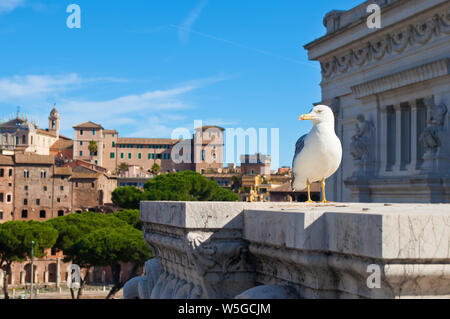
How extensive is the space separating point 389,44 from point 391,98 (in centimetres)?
174

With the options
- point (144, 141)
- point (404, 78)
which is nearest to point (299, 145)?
point (404, 78)

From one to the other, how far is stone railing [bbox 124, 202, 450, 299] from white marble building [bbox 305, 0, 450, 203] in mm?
12057

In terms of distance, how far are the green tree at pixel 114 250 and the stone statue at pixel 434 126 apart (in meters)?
29.8

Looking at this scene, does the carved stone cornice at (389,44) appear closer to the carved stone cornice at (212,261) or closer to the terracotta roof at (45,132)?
the carved stone cornice at (212,261)

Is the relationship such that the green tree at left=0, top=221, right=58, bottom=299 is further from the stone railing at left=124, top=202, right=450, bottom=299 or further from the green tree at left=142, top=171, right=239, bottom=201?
the stone railing at left=124, top=202, right=450, bottom=299

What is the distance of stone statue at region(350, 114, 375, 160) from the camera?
814 inches

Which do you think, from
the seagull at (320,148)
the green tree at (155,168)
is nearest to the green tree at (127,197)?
the green tree at (155,168)

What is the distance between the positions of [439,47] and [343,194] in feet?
24.6

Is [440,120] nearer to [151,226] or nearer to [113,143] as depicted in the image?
[151,226]

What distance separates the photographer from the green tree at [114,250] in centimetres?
4475

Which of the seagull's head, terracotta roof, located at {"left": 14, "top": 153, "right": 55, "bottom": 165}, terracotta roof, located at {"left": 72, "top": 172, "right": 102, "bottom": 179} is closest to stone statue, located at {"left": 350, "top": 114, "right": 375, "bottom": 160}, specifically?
the seagull's head

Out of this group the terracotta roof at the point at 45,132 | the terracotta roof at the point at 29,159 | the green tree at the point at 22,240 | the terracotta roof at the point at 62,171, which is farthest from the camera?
the terracotta roof at the point at 45,132

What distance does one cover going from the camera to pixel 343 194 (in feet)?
75.4

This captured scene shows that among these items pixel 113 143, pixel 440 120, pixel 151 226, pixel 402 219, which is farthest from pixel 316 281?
pixel 113 143
